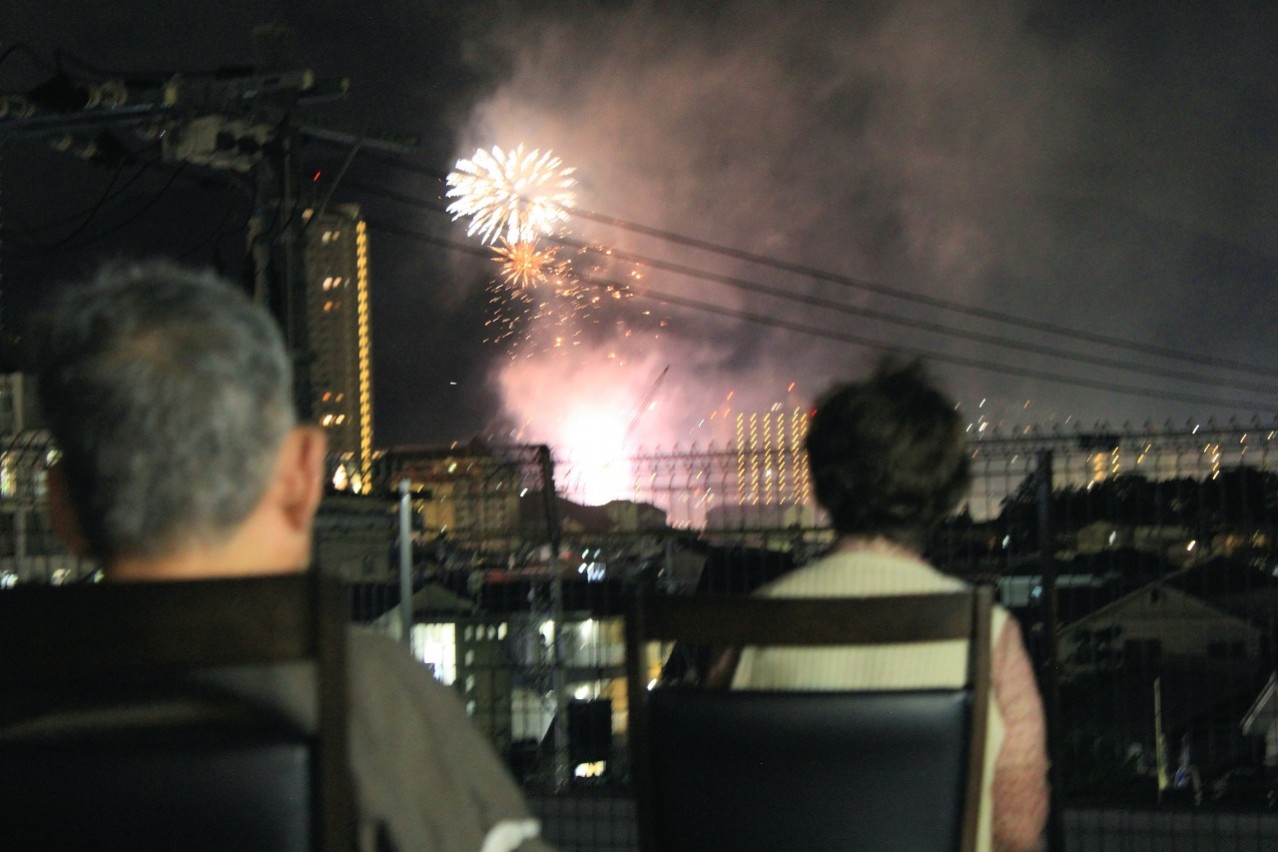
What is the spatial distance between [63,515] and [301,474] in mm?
224

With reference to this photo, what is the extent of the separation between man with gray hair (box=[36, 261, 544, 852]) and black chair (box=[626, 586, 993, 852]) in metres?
0.71

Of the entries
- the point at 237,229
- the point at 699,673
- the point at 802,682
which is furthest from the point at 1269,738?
the point at 237,229

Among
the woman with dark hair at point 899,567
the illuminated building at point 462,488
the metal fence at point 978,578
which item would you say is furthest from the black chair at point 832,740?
the illuminated building at point 462,488

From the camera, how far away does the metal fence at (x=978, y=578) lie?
4406 millimetres

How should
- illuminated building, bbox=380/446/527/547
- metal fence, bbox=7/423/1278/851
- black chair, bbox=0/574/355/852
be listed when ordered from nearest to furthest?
black chair, bbox=0/574/355/852
metal fence, bbox=7/423/1278/851
illuminated building, bbox=380/446/527/547

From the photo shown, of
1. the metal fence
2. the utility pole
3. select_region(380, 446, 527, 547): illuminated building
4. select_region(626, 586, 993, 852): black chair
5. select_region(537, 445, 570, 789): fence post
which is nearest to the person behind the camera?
select_region(626, 586, 993, 852): black chair

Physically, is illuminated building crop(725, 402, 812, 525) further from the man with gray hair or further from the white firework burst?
the white firework burst

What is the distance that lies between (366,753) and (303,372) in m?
6.70

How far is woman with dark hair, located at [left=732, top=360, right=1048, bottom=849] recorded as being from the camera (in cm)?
209

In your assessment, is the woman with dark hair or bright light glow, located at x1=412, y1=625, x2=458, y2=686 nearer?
the woman with dark hair

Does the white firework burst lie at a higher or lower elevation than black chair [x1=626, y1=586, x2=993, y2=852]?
higher

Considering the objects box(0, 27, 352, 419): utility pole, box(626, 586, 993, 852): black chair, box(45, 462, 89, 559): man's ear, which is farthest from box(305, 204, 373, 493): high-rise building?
box(45, 462, 89, 559): man's ear

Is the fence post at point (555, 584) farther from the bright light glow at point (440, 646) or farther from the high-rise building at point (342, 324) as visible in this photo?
the high-rise building at point (342, 324)

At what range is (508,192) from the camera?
39.1ft
